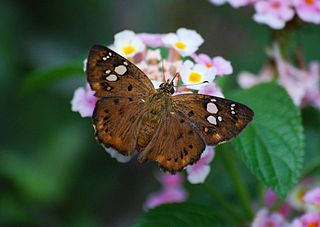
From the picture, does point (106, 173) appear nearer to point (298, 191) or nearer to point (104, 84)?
point (298, 191)

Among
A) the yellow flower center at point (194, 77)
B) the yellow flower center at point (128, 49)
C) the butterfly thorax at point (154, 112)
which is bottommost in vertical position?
the butterfly thorax at point (154, 112)

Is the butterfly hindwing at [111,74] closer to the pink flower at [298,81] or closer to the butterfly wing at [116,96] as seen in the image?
the butterfly wing at [116,96]

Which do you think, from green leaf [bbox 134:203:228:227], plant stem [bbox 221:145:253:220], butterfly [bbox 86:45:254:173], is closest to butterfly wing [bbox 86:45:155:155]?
butterfly [bbox 86:45:254:173]

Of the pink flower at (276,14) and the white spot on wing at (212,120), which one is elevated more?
the pink flower at (276,14)

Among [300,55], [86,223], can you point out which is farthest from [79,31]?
[300,55]

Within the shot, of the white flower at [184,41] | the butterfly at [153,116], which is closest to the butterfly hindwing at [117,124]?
the butterfly at [153,116]

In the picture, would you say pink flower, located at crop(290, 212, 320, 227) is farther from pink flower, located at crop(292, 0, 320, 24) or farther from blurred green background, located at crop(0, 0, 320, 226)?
blurred green background, located at crop(0, 0, 320, 226)

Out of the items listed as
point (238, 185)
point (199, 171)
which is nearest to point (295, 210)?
point (238, 185)
